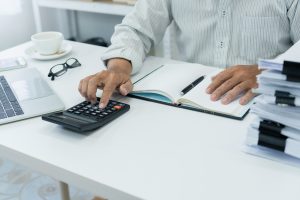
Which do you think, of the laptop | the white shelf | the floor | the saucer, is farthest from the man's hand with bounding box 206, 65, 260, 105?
the white shelf

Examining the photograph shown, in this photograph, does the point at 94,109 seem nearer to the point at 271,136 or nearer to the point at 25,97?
the point at 25,97

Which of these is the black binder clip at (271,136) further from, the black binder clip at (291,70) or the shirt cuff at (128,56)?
the shirt cuff at (128,56)

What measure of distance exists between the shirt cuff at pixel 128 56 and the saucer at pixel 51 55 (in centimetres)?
18

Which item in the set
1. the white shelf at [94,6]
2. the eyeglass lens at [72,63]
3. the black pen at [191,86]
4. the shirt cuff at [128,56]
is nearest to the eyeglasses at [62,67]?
the eyeglass lens at [72,63]

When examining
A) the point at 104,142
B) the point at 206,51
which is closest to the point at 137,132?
the point at 104,142

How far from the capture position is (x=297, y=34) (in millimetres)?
1119

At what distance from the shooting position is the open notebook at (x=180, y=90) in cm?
85

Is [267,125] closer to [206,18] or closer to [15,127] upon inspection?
[15,127]

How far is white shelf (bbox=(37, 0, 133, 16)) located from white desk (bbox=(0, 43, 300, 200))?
1.23 m

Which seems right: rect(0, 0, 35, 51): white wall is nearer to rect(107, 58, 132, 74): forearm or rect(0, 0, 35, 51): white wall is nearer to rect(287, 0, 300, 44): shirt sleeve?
rect(107, 58, 132, 74): forearm

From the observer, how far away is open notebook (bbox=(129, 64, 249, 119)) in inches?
33.3

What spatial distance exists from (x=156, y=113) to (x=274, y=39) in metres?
0.49

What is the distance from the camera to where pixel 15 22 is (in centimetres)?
247

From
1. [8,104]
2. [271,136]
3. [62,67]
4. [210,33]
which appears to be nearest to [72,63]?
[62,67]
